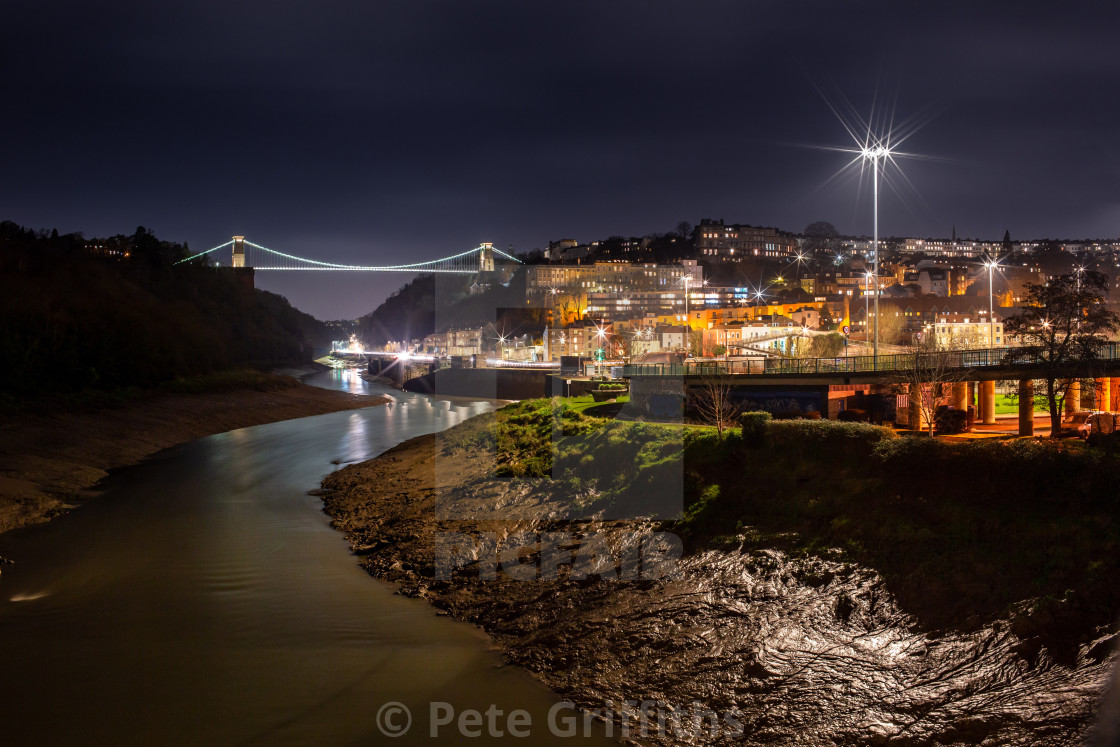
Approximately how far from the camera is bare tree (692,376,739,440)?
55.7ft

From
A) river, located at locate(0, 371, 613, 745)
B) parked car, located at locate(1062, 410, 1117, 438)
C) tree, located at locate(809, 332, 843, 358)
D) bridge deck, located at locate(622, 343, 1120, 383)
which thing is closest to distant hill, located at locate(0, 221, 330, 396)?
river, located at locate(0, 371, 613, 745)

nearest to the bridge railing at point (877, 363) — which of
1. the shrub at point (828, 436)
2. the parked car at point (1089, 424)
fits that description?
the parked car at point (1089, 424)

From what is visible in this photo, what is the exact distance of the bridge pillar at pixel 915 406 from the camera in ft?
50.4

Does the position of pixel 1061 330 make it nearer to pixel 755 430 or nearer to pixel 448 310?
pixel 755 430

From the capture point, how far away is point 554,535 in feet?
40.3

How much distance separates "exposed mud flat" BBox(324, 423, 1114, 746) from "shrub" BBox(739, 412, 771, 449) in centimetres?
249

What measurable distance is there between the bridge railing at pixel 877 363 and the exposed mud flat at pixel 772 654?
8.65 metres

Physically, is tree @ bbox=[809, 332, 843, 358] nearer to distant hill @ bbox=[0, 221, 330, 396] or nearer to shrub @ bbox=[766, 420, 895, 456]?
shrub @ bbox=[766, 420, 895, 456]

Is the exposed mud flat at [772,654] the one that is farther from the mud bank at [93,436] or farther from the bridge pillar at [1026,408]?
the mud bank at [93,436]

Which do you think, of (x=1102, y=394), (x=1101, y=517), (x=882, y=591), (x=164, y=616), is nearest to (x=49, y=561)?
(x=164, y=616)

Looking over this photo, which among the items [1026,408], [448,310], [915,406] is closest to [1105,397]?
[1026,408]

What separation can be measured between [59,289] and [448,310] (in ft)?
305

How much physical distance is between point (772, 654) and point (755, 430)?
212 inches

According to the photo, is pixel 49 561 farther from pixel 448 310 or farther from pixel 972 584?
pixel 448 310
